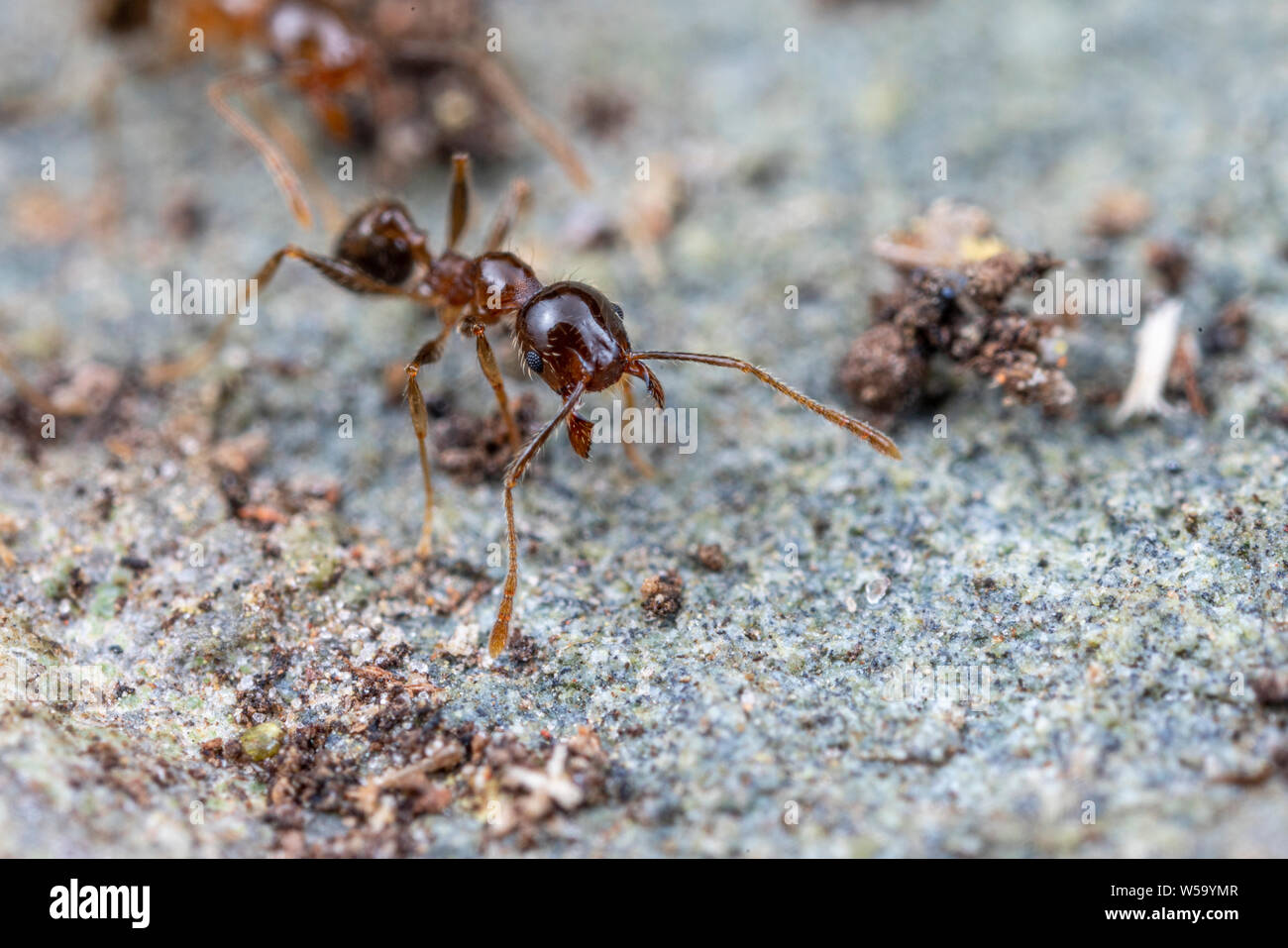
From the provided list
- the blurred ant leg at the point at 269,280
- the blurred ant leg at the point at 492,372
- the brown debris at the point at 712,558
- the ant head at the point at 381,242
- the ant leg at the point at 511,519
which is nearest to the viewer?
the ant leg at the point at 511,519

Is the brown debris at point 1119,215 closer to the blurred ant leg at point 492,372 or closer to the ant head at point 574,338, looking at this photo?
the ant head at point 574,338

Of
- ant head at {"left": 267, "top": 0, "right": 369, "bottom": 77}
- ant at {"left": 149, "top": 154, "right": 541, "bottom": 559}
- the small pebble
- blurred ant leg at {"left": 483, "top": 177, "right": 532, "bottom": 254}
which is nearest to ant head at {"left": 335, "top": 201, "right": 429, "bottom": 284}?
ant at {"left": 149, "top": 154, "right": 541, "bottom": 559}

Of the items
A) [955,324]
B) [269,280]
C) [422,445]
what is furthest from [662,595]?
[269,280]

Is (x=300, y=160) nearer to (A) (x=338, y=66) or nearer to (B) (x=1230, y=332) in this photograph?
(A) (x=338, y=66)

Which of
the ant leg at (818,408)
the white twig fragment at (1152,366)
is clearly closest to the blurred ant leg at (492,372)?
the ant leg at (818,408)

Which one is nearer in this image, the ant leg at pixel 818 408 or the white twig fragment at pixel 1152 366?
the ant leg at pixel 818 408
